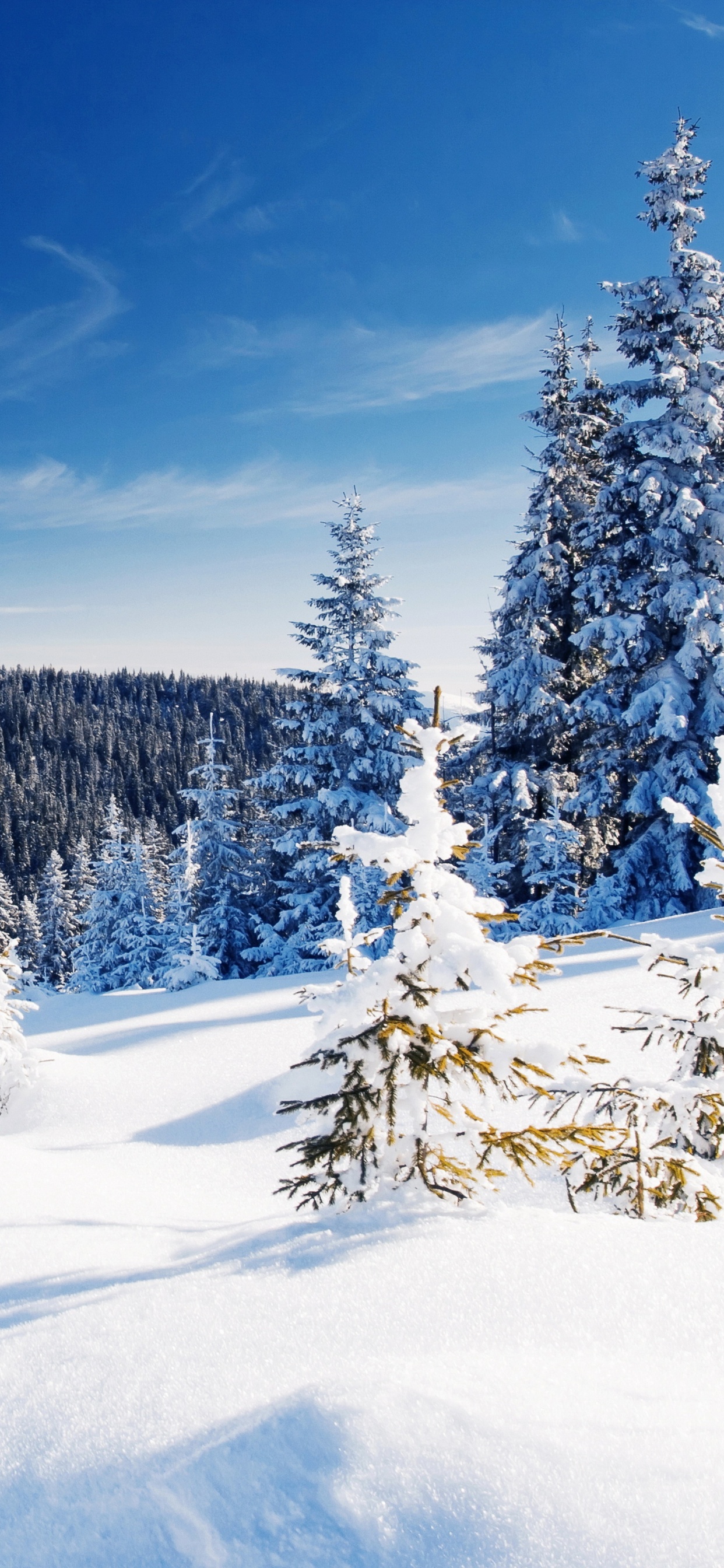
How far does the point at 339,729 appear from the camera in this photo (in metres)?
16.3

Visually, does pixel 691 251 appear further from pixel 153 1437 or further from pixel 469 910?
pixel 153 1437

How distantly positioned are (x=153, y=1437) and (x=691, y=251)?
15.5 meters

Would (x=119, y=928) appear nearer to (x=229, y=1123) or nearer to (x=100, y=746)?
(x=229, y=1123)

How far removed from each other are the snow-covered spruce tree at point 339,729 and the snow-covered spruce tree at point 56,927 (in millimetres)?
50731

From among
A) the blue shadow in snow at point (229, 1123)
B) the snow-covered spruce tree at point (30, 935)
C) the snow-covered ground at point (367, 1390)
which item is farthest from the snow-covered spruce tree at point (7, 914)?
the snow-covered ground at point (367, 1390)

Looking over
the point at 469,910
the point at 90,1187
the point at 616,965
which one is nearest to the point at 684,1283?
the point at 469,910

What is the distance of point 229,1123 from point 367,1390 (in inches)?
183

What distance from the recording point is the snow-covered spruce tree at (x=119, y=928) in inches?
1040

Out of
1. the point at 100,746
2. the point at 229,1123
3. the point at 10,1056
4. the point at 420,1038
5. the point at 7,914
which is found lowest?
the point at 7,914

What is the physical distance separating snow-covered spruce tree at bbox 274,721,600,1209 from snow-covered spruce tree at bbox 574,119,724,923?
9.77 metres

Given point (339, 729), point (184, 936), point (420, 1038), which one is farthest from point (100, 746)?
point (420, 1038)

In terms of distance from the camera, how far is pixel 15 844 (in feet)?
326

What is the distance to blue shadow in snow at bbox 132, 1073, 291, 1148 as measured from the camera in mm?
5652

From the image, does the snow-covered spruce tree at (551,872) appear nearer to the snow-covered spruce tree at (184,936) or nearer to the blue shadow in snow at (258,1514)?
the snow-covered spruce tree at (184,936)
